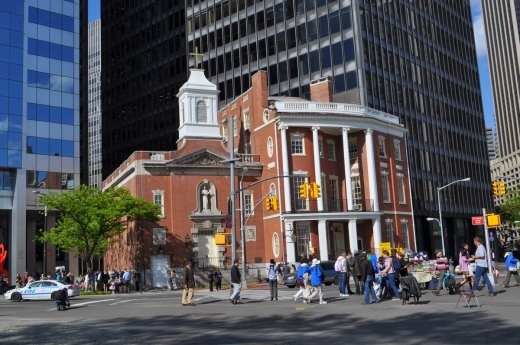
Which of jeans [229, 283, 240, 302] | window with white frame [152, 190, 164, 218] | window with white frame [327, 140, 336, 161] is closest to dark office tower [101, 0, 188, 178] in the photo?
window with white frame [327, 140, 336, 161]

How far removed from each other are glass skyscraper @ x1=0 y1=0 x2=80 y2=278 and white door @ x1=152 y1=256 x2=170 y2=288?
15.0m

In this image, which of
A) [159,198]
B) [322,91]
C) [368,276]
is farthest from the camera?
[322,91]

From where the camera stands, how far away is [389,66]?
72.8m

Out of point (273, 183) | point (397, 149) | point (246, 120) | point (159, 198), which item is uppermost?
point (246, 120)

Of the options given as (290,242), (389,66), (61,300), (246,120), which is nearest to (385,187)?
(290,242)

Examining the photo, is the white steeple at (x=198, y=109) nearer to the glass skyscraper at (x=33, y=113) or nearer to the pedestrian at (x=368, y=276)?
the glass skyscraper at (x=33, y=113)

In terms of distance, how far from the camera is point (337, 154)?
56.0 meters

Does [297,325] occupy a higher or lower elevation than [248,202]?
lower

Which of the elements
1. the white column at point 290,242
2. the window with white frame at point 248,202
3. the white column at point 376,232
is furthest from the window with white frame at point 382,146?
the window with white frame at point 248,202

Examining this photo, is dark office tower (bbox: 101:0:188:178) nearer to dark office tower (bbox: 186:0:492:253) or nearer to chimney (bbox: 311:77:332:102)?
dark office tower (bbox: 186:0:492:253)

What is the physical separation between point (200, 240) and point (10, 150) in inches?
821

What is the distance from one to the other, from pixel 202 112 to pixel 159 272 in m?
14.5

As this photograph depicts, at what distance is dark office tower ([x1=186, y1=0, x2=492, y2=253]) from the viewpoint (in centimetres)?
7000

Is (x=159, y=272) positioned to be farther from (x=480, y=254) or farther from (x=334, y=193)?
(x=480, y=254)
